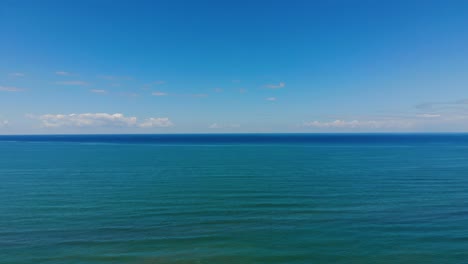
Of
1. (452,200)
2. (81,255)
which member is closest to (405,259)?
(452,200)

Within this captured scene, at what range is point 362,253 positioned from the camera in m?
19.2

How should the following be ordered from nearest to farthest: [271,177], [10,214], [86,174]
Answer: [10,214] → [271,177] → [86,174]

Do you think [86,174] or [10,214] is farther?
[86,174]

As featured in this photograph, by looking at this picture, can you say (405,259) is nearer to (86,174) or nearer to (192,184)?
(192,184)

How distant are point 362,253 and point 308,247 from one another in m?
3.31

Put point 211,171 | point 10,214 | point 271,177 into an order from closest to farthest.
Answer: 1. point 10,214
2. point 271,177
3. point 211,171

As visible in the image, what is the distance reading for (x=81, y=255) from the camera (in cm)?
1897

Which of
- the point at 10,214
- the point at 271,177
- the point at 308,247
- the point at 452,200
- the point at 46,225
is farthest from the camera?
the point at 271,177

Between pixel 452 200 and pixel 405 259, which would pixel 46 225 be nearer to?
pixel 405 259

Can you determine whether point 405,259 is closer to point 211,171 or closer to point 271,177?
point 271,177

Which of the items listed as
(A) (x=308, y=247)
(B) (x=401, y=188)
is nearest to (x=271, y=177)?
(B) (x=401, y=188)

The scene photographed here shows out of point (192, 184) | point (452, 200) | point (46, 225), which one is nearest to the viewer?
point (46, 225)

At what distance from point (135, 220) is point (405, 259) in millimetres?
19936

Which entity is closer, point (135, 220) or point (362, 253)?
point (362, 253)
